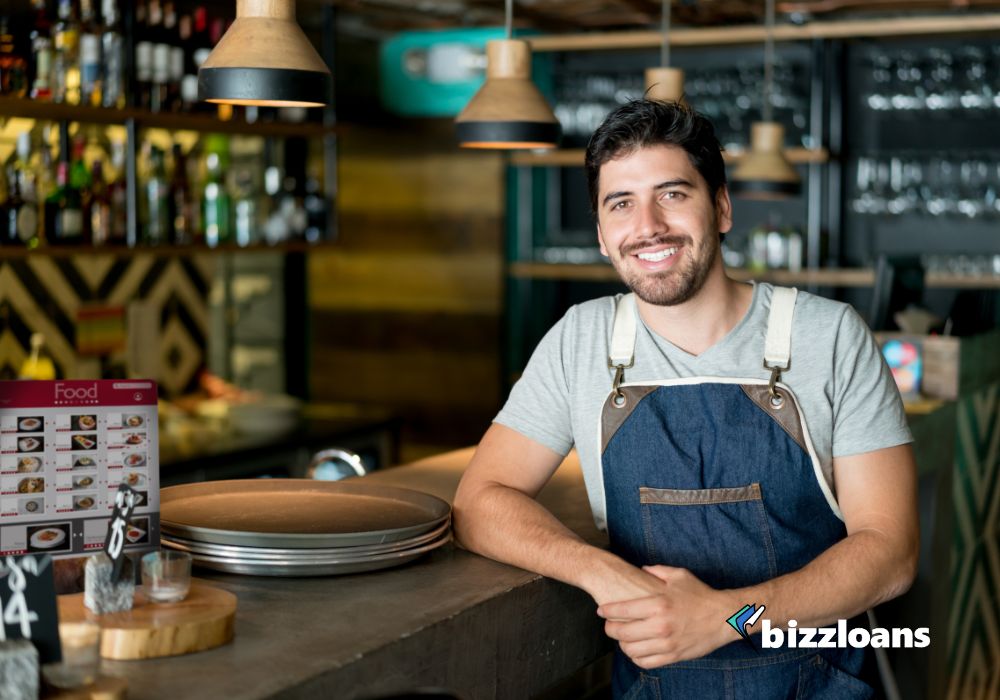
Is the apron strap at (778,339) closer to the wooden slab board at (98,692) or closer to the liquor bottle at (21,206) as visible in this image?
the wooden slab board at (98,692)

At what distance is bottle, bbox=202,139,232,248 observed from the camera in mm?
5133

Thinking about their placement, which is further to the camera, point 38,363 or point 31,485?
point 38,363

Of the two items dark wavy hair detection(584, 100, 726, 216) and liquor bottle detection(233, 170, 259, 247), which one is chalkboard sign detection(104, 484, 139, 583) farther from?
liquor bottle detection(233, 170, 259, 247)

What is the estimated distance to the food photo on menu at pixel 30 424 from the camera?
5.60ft

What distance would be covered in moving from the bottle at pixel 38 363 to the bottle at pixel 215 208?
2.43ft

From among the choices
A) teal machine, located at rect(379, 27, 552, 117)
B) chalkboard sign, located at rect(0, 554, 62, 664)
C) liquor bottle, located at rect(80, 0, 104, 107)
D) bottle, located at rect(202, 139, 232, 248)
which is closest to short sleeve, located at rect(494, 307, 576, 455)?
chalkboard sign, located at rect(0, 554, 62, 664)

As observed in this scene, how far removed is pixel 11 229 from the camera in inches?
167

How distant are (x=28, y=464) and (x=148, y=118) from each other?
3.17 m

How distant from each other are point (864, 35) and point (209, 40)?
2961mm

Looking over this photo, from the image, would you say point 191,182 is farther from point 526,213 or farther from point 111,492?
point 111,492

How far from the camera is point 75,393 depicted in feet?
5.72

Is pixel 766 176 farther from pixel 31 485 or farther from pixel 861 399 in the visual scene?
pixel 31 485

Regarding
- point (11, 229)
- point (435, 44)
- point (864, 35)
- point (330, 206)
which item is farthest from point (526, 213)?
point (11, 229)

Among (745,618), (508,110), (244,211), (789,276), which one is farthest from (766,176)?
(745,618)
